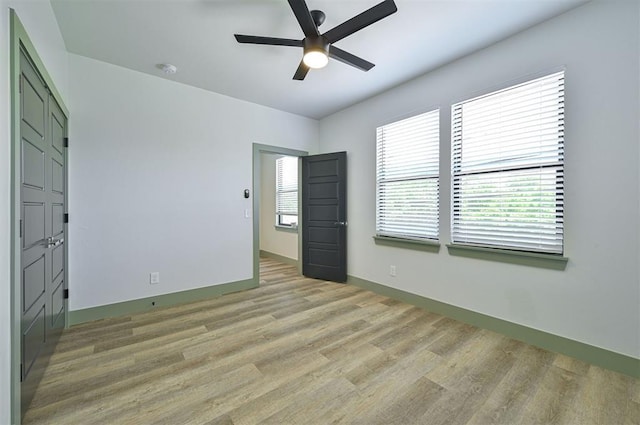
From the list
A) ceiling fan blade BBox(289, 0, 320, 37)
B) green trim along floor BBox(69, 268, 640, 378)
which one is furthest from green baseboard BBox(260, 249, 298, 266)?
ceiling fan blade BBox(289, 0, 320, 37)

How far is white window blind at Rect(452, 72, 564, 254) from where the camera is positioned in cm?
225

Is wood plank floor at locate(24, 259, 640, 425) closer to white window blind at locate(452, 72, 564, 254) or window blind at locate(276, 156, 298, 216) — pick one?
white window blind at locate(452, 72, 564, 254)

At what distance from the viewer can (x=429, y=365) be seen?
204 centimetres

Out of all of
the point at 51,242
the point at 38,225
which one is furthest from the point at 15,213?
the point at 51,242

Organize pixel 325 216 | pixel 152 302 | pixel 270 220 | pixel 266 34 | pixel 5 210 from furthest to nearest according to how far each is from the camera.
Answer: pixel 270 220 < pixel 325 216 < pixel 152 302 < pixel 266 34 < pixel 5 210

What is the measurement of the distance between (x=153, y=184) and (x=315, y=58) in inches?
93.5

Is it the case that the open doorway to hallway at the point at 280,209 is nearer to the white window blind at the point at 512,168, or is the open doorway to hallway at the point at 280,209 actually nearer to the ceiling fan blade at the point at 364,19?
the white window blind at the point at 512,168

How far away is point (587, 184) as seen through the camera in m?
2.09

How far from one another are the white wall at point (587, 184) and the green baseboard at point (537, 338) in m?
0.05

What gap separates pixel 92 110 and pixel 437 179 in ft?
12.6

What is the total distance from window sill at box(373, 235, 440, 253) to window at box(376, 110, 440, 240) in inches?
2.4

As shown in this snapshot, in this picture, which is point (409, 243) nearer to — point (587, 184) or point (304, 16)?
point (587, 184)

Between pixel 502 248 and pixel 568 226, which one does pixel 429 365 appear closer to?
pixel 502 248

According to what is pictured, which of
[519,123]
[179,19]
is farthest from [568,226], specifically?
[179,19]
